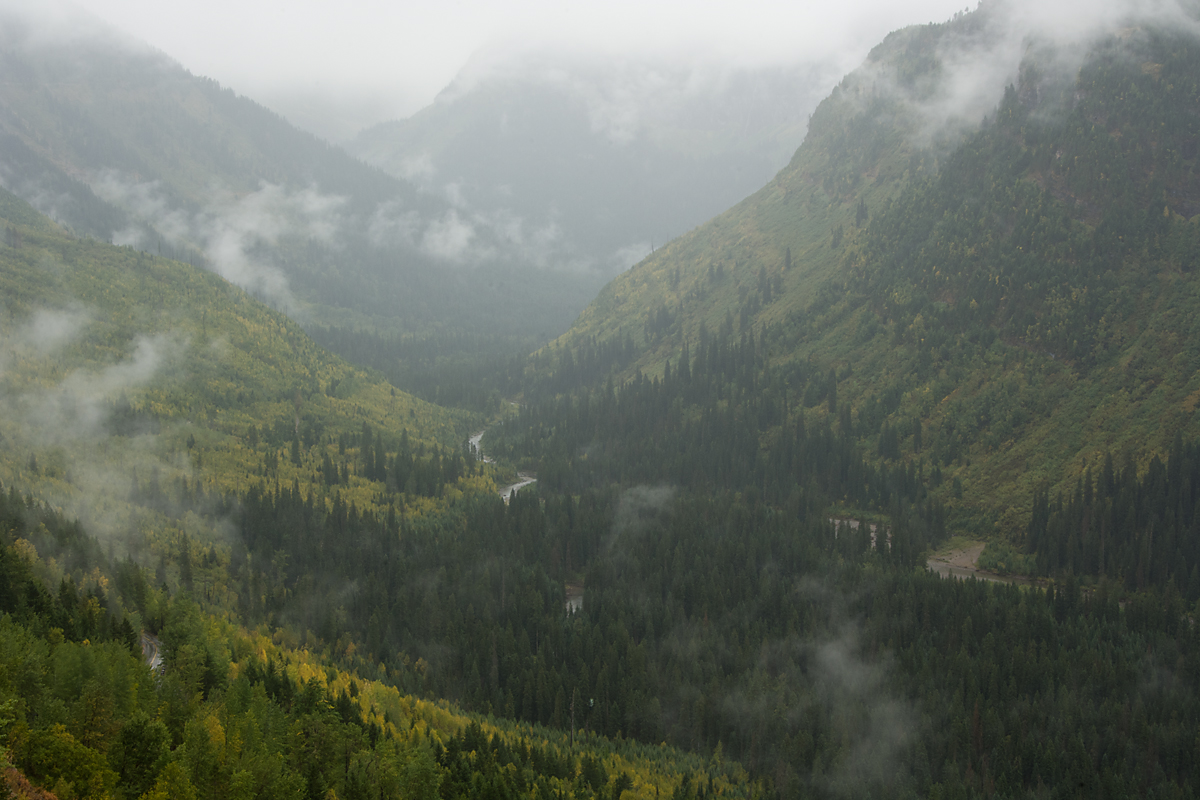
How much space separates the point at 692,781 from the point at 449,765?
3782 cm

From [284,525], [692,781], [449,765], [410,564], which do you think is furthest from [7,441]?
[692,781]

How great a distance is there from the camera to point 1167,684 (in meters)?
144

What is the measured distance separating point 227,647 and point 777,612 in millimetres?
97103

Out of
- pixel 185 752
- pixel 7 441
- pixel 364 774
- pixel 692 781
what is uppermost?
pixel 7 441

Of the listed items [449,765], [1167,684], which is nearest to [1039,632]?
[1167,684]

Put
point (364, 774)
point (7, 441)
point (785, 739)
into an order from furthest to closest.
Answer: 1. point (7, 441)
2. point (785, 739)
3. point (364, 774)

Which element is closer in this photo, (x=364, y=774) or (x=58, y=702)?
(x=58, y=702)

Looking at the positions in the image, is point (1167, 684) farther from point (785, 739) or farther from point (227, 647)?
point (227, 647)

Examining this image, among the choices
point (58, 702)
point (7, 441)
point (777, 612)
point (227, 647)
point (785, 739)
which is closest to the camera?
point (58, 702)

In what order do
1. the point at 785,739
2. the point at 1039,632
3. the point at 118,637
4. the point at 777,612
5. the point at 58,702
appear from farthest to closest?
1. the point at 777,612
2. the point at 1039,632
3. the point at 785,739
4. the point at 118,637
5. the point at 58,702

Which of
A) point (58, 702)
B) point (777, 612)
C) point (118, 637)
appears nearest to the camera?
point (58, 702)

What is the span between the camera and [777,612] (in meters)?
176

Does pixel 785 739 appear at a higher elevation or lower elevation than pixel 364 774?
lower

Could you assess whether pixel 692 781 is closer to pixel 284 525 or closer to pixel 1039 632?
pixel 1039 632
